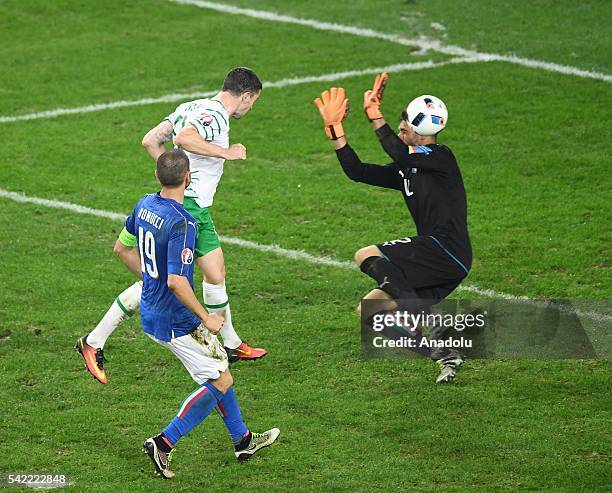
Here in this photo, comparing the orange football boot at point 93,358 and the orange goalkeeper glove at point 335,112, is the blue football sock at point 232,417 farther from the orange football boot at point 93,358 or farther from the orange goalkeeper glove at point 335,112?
the orange goalkeeper glove at point 335,112

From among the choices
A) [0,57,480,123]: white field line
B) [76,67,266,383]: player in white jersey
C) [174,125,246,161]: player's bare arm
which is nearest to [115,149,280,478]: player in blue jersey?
[174,125,246,161]: player's bare arm

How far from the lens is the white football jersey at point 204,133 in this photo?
31.5 ft

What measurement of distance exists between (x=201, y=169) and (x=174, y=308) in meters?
1.93

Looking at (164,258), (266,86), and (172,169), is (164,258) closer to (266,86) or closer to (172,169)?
(172,169)

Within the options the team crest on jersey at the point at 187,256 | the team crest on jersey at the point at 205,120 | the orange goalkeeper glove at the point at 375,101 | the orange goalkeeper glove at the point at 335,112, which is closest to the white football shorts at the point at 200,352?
the team crest on jersey at the point at 187,256

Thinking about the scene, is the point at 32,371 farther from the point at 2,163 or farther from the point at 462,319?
the point at 2,163

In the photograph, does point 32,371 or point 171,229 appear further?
point 32,371

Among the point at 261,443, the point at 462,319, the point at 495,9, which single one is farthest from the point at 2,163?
the point at 495,9

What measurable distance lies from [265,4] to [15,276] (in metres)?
11.0

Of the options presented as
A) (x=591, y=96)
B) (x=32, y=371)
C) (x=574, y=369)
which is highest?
(x=591, y=96)

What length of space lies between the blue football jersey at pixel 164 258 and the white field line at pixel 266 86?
899 centimetres

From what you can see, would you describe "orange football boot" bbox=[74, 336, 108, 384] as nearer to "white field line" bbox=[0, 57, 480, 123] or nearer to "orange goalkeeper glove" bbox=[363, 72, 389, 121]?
"orange goalkeeper glove" bbox=[363, 72, 389, 121]

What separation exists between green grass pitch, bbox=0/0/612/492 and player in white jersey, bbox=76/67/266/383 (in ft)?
1.40

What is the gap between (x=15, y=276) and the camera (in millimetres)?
12047
